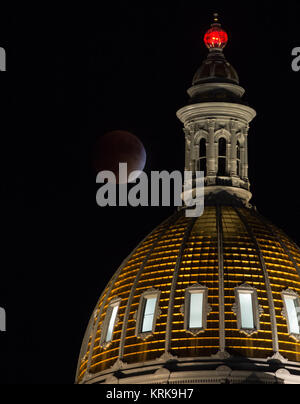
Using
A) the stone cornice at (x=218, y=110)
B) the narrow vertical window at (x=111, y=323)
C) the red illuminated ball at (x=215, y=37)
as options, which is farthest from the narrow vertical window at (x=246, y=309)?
the red illuminated ball at (x=215, y=37)

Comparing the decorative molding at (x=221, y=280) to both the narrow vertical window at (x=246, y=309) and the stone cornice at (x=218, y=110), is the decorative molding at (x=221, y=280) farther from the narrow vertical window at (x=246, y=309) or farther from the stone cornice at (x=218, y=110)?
the stone cornice at (x=218, y=110)

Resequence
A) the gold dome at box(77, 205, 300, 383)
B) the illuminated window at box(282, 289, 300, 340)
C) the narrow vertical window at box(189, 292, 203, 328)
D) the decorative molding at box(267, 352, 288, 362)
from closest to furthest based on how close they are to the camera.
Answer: the decorative molding at box(267, 352, 288, 362) < the gold dome at box(77, 205, 300, 383) < the narrow vertical window at box(189, 292, 203, 328) < the illuminated window at box(282, 289, 300, 340)

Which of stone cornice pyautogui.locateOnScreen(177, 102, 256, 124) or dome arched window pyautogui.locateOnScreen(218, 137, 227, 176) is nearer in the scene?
dome arched window pyautogui.locateOnScreen(218, 137, 227, 176)

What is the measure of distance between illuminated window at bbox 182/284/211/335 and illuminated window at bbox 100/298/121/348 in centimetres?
461

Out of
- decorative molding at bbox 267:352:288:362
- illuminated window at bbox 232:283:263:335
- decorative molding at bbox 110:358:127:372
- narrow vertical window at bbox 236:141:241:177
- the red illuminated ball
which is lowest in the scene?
decorative molding at bbox 267:352:288:362

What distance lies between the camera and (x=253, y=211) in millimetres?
109062

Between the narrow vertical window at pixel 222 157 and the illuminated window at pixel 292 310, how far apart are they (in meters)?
9.29

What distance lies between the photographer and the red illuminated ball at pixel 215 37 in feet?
376

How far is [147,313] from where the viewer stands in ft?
344

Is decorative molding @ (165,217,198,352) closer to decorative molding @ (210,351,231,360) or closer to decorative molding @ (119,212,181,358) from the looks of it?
decorative molding @ (119,212,181,358)

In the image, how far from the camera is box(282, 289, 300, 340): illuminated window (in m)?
103

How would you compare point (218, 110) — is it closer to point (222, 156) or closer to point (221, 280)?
point (222, 156)

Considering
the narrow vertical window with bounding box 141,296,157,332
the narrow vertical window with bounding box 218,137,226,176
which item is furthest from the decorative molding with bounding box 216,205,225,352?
the narrow vertical window with bounding box 141,296,157,332
